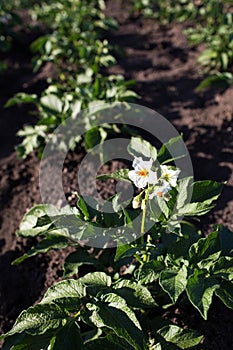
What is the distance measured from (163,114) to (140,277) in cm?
187

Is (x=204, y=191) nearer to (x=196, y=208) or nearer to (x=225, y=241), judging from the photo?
(x=196, y=208)

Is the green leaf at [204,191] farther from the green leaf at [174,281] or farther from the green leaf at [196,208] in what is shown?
the green leaf at [174,281]

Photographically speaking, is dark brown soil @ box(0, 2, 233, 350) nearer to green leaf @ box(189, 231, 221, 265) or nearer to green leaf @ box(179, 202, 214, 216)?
green leaf @ box(189, 231, 221, 265)

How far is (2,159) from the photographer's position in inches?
126

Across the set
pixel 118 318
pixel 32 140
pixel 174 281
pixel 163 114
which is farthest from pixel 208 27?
pixel 118 318

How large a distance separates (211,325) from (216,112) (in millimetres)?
1780

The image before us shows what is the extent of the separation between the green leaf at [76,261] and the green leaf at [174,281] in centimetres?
47

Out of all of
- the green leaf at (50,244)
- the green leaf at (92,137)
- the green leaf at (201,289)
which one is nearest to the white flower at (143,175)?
the green leaf at (201,289)

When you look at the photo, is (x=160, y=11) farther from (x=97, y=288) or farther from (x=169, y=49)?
(x=97, y=288)

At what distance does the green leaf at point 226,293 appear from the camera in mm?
1613

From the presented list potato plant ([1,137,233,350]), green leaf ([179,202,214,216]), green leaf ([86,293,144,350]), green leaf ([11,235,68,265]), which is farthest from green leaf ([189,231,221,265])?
green leaf ([11,235,68,265])

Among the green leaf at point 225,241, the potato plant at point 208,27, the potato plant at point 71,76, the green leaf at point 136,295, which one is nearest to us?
the green leaf at point 136,295

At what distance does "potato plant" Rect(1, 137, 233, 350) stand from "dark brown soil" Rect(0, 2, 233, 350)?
0.35 m

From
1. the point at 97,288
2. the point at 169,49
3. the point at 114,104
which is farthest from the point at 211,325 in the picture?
the point at 169,49
